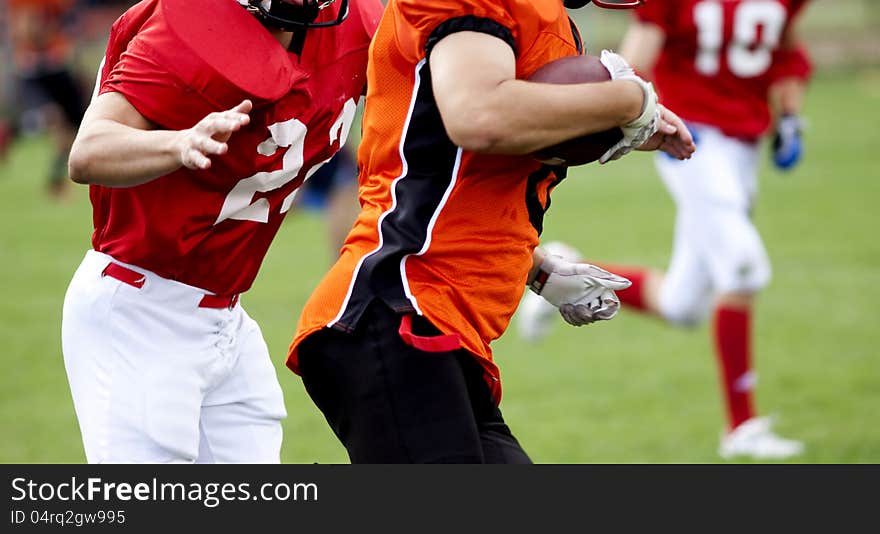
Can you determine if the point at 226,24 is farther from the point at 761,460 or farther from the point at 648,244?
the point at 648,244

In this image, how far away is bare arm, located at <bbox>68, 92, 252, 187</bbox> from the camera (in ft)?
8.14

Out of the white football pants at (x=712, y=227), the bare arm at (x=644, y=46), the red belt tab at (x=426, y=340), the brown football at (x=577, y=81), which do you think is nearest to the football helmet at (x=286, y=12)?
the brown football at (x=577, y=81)

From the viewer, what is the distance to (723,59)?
564cm

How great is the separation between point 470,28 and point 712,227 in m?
3.13

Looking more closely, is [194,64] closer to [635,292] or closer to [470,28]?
[470,28]

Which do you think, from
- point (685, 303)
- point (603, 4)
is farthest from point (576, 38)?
point (685, 303)

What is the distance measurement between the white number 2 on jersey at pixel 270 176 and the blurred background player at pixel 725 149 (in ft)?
7.90

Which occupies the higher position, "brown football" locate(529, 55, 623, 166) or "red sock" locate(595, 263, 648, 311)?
"brown football" locate(529, 55, 623, 166)

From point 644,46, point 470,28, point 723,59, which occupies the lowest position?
point 723,59

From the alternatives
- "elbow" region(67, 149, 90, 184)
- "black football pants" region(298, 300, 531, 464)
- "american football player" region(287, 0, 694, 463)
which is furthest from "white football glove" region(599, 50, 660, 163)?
"elbow" region(67, 149, 90, 184)

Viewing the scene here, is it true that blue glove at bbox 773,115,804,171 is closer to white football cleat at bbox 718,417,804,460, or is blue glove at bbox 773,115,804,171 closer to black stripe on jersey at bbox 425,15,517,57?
white football cleat at bbox 718,417,804,460

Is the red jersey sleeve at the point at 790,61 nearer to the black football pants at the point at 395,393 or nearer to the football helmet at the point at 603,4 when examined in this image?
the football helmet at the point at 603,4

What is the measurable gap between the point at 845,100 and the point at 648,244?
889 cm

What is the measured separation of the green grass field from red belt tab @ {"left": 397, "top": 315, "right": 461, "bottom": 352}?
247 cm
